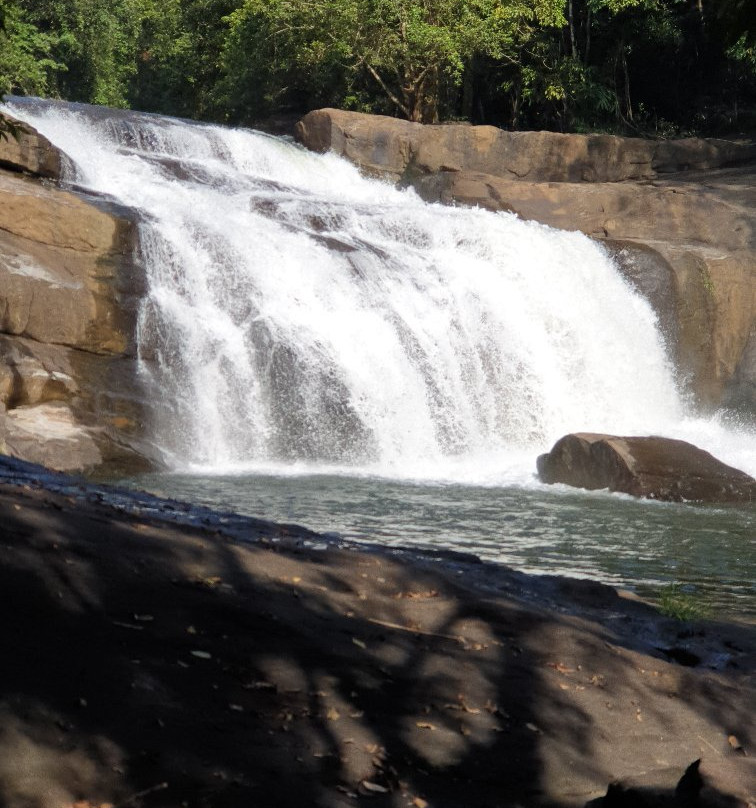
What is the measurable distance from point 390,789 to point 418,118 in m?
29.8

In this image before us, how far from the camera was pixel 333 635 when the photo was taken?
4.73 metres

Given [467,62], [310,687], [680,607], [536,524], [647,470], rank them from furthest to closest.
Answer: [467,62] < [647,470] < [536,524] < [680,607] < [310,687]

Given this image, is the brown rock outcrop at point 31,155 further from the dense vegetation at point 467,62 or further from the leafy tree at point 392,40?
the leafy tree at point 392,40

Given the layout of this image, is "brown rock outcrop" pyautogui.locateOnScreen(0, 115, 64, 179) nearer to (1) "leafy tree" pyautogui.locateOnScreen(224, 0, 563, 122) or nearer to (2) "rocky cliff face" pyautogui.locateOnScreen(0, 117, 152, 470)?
(2) "rocky cliff face" pyautogui.locateOnScreen(0, 117, 152, 470)

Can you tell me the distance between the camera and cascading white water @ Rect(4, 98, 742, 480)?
15281 millimetres

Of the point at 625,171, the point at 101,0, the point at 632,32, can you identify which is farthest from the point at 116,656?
the point at 101,0

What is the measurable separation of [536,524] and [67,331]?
6.27m

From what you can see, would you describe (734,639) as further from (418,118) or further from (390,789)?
(418,118)

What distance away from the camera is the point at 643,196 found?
23672mm

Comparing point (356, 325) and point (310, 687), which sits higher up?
point (356, 325)

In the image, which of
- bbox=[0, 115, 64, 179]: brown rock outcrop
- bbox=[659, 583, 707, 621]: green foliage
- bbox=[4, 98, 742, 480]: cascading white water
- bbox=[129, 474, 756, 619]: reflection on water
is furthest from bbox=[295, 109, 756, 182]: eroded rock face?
bbox=[659, 583, 707, 621]: green foliage

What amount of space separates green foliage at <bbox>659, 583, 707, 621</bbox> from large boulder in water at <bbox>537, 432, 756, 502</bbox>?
5.33 m

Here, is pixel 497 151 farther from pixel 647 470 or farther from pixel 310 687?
pixel 310 687

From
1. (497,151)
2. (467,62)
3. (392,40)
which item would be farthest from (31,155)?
(467,62)
